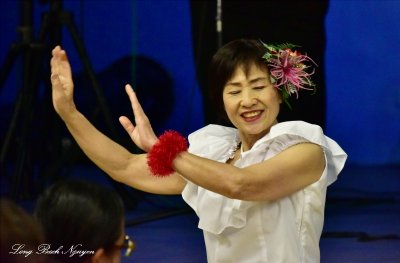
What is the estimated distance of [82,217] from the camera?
1499 mm

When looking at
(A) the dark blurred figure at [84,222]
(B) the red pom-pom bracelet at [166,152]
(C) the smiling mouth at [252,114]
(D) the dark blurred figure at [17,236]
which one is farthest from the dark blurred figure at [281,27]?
(D) the dark blurred figure at [17,236]

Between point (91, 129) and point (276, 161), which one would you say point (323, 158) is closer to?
point (276, 161)

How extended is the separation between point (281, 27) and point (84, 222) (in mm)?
3616

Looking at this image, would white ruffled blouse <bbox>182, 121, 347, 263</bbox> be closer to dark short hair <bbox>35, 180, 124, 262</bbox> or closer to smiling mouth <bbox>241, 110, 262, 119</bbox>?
smiling mouth <bbox>241, 110, 262, 119</bbox>

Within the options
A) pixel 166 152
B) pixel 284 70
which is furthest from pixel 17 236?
pixel 284 70

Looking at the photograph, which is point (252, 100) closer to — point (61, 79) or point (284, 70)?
point (284, 70)

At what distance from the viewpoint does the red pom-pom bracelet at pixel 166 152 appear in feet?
7.05

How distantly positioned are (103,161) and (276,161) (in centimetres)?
52

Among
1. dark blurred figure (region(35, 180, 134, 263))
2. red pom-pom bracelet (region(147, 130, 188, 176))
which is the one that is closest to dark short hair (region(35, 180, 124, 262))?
dark blurred figure (region(35, 180, 134, 263))

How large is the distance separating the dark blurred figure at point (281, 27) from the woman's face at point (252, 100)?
7.94ft

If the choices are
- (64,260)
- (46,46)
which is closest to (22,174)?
(46,46)

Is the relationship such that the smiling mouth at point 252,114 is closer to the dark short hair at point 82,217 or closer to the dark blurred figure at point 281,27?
the dark short hair at point 82,217

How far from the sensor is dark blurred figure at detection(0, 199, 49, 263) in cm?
120

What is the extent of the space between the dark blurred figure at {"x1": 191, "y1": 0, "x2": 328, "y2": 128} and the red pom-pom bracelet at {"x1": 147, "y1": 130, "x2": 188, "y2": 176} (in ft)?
8.86
